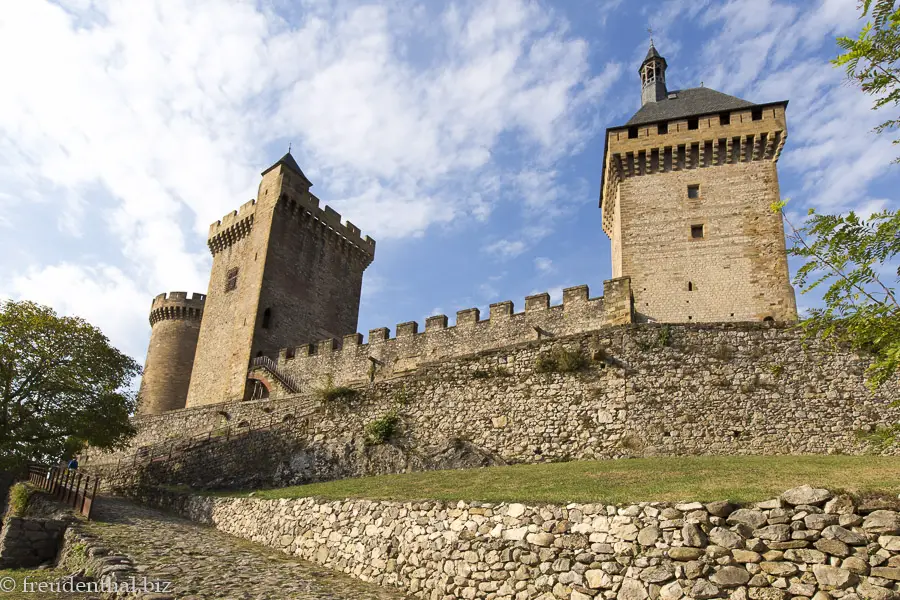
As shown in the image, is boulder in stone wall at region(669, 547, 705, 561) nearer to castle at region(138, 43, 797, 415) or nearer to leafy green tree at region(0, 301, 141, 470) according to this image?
castle at region(138, 43, 797, 415)

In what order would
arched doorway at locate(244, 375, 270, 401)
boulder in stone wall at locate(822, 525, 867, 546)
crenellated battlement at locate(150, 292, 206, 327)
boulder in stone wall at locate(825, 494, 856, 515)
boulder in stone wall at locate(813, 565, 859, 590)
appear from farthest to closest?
crenellated battlement at locate(150, 292, 206, 327) < arched doorway at locate(244, 375, 270, 401) < boulder in stone wall at locate(825, 494, 856, 515) < boulder in stone wall at locate(822, 525, 867, 546) < boulder in stone wall at locate(813, 565, 859, 590)

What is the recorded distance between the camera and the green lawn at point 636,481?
741 cm

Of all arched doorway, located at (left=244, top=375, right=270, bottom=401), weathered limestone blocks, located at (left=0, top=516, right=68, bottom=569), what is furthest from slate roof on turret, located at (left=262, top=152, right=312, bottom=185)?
weathered limestone blocks, located at (left=0, top=516, right=68, bottom=569)

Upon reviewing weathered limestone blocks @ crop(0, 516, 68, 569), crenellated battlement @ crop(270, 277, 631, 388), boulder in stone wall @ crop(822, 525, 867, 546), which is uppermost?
crenellated battlement @ crop(270, 277, 631, 388)

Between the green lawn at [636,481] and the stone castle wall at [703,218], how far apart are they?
10.1 metres

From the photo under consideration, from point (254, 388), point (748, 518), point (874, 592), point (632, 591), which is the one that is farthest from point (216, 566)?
point (254, 388)

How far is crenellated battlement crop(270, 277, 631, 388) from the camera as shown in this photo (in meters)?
20.2

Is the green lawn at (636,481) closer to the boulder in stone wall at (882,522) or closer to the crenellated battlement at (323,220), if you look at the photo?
the boulder in stone wall at (882,522)

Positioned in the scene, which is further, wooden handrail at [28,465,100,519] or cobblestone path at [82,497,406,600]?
wooden handrail at [28,465,100,519]

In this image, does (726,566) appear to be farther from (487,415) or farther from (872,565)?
(487,415)

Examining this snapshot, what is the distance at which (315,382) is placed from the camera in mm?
25672

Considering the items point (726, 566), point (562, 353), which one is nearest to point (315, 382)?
point (562, 353)

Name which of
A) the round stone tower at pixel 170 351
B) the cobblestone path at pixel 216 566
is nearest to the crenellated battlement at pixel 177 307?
the round stone tower at pixel 170 351

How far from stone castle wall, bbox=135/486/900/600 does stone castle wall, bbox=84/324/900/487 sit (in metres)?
5.49
